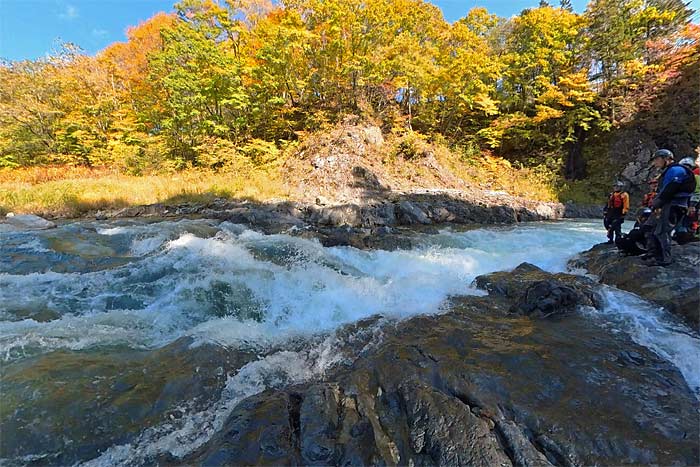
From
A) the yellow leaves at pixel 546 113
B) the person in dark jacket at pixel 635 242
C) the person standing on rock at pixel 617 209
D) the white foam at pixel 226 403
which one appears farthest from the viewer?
the yellow leaves at pixel 546 113

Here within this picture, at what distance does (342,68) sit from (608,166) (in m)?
15.7

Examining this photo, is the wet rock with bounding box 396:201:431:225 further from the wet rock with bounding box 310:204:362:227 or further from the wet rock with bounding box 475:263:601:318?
the wet rock with bounding box 475:263:601:318

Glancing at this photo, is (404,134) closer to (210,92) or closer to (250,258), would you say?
(210,92)

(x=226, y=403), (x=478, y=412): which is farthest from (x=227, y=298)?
(x=478, y=412)

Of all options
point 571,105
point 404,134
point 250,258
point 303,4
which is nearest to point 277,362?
point 250,258

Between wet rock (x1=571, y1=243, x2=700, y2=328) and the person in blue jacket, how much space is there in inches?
8.9

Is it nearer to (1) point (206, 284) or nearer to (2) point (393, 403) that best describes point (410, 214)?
(1) point (206, 284)

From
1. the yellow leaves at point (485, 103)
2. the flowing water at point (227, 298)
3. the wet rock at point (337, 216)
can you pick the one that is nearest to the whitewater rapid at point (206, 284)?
the flowing water at point (227, 298)

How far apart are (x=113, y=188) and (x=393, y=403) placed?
569 inches

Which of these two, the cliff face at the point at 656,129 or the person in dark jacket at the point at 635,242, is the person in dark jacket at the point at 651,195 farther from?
the cliff face at the point at 656,129

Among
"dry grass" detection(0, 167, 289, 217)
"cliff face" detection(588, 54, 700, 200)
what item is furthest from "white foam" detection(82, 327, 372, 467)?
"cliff face" detection(588, 54, 700, 200)

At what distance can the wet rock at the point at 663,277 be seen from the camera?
3.55 m

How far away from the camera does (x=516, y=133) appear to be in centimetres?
1977

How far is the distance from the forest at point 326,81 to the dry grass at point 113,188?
1.54 m
